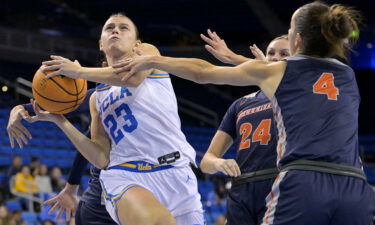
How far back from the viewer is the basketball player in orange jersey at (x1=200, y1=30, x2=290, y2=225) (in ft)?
14.3

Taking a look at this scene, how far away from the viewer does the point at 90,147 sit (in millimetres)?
4707

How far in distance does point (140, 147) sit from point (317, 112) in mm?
1615

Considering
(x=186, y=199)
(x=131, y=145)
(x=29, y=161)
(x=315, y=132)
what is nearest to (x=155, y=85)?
(x=131, y=145)

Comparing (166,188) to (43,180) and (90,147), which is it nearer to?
(90,147)

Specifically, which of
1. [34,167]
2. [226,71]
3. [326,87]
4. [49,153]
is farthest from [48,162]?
[326,87]

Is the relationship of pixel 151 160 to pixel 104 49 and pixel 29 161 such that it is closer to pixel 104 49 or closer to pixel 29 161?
pixel 104 49

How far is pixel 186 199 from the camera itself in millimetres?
4516

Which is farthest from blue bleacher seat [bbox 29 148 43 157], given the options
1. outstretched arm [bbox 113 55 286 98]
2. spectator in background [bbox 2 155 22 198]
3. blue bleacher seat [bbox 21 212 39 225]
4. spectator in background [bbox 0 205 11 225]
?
outstretched arm [bbox 113 55 286 98]

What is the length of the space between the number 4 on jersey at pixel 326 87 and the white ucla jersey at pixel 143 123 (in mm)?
1529

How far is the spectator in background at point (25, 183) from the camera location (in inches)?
427

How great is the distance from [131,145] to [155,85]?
0.50 meters

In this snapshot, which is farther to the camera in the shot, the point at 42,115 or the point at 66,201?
the point at 66,201

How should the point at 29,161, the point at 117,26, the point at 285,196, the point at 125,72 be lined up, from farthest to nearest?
the point at 29,161, the point at 117,26, the point at 125,72, the point at 285,196

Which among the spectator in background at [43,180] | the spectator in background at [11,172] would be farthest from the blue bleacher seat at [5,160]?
the spectator in background at [43,180]
